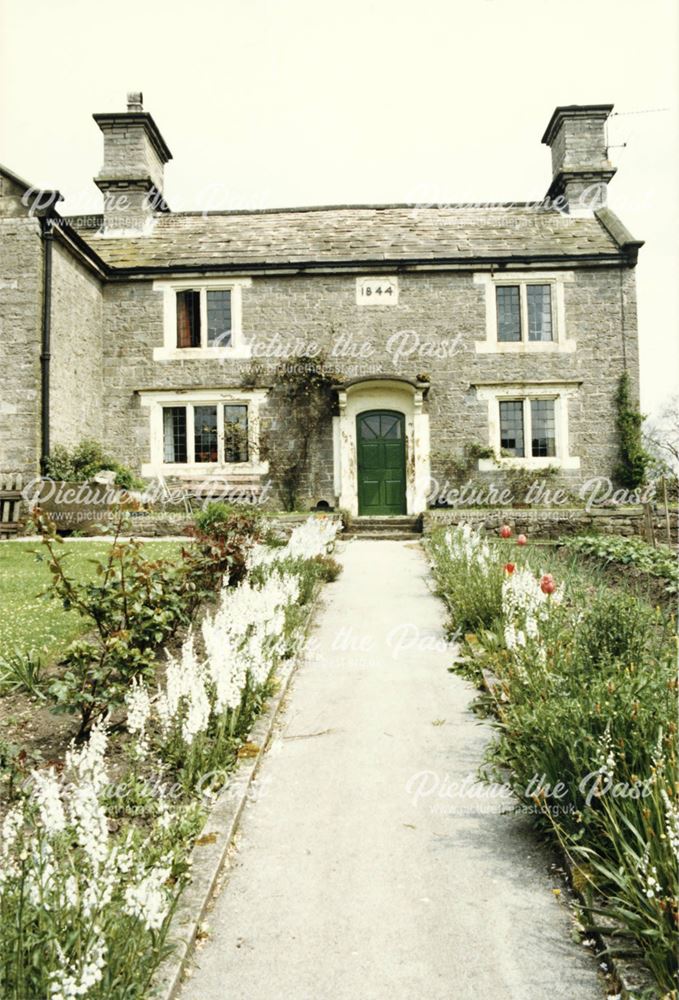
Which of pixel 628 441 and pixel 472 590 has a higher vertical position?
pixel 628 441

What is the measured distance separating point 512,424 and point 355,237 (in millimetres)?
6555

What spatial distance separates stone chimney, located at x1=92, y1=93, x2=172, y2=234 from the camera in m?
19.1

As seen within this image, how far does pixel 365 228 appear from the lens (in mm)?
19469

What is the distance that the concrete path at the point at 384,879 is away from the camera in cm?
258

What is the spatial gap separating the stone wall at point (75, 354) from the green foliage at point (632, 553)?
10845 millimetres

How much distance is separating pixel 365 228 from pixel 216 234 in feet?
13.3

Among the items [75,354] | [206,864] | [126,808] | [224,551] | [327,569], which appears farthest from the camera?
[75,354]

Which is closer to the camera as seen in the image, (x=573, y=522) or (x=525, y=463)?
(x=573, y=522)

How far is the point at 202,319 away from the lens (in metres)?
18.0

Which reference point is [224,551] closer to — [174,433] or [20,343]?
[20,343]

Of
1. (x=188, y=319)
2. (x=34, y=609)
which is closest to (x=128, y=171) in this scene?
(x=188, y=319)

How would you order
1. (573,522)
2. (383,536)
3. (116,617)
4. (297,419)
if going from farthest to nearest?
(297,419) → (383,536) → (573,522) → (116,617)

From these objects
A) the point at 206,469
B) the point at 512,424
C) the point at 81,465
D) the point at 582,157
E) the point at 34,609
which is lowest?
the point at 34,609

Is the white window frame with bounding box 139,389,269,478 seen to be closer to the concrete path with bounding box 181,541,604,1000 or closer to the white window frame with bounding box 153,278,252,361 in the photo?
the white window frame with bounding box 153,278,252,361
